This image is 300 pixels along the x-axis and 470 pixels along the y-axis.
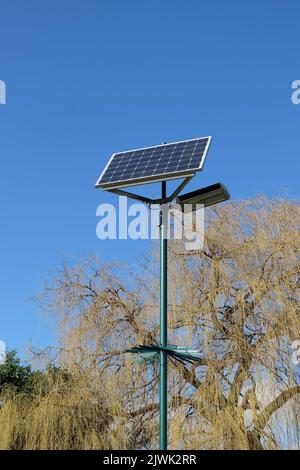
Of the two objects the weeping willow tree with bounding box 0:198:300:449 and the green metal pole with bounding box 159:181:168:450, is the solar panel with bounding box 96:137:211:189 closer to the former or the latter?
the green metal pole with bounding box 159:181:168:450

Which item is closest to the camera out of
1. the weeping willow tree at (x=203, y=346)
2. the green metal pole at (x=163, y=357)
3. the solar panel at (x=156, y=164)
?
the green metal pole at (x=163, y=357)

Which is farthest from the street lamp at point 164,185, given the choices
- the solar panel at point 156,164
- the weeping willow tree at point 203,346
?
the weeping willow tree at point 203,346

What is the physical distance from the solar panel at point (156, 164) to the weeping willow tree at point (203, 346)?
2991mm

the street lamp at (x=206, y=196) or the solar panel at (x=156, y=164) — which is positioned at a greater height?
the solar panel at (x=156, y=164)

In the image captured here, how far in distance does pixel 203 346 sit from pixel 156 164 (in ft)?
11.4

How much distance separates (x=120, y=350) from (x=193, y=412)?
5.15ft

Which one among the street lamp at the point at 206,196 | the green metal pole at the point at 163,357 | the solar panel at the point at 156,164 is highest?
the solar panel at the point at 156,164

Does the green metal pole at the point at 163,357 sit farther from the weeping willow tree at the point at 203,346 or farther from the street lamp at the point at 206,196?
the weeping willow tree at the point at 203,346

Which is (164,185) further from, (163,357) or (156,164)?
(163,357)

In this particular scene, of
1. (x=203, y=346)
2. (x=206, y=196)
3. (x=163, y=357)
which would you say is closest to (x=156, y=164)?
(x=206, y=196)

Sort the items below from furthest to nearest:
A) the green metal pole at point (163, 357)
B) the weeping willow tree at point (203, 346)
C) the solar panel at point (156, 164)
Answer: the weeping willow tree at point (203, 346)
the solar panel at point (156, 164)
the green metal pole at point (163, 357)

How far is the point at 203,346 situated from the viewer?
28.6ft

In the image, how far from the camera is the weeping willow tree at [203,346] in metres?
8.13

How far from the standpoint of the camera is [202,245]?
9555mm
